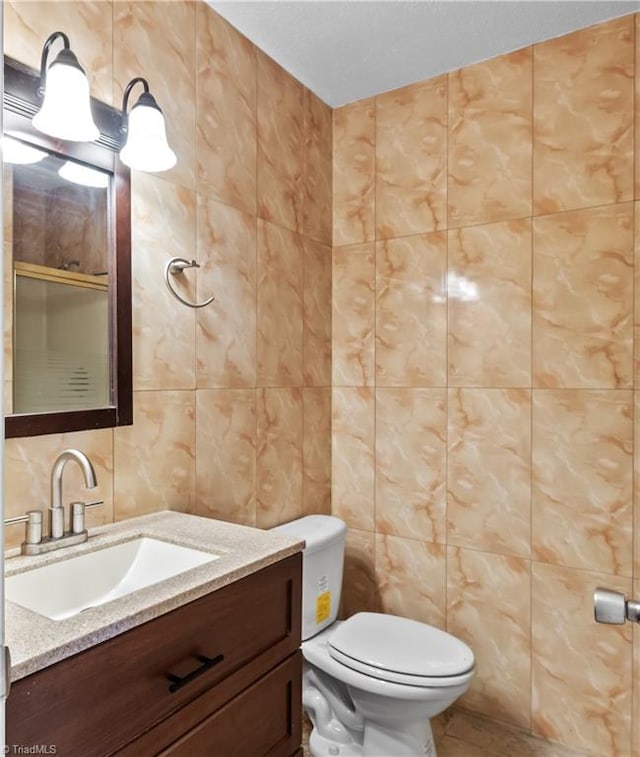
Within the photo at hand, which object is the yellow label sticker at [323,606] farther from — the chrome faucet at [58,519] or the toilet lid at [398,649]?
the chrome faucet at [58,519]

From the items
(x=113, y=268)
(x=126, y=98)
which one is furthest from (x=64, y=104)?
(x=113, y=268)

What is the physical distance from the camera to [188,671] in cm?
101

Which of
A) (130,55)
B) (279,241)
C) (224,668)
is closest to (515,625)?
(224,668)

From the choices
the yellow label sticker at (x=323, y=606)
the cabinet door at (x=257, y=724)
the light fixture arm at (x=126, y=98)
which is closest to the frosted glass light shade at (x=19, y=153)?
the light fixture arm at (x=126, y=98)

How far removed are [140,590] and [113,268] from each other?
2.79ft

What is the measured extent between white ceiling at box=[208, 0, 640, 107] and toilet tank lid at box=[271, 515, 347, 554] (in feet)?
5.68

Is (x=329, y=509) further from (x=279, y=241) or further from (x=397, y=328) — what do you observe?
(x=279, y=241)

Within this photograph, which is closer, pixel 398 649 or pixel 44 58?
pixel 44 58

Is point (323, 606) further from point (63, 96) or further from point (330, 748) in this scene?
point (63, 96)

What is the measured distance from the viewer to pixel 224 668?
109 centimetres

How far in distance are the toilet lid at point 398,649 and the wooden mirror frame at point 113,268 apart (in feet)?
3.24

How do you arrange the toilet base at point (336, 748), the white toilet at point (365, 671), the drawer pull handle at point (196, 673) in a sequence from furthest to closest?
the toilet base at point (336, 748)
the white toilet at point (365, 671)
the drawer pull handle at point (196, 673)

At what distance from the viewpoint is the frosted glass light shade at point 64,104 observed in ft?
3.95

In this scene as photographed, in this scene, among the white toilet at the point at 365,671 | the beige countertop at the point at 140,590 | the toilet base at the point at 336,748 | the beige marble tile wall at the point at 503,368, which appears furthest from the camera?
the beige marble tile wall at the point at 503,368
